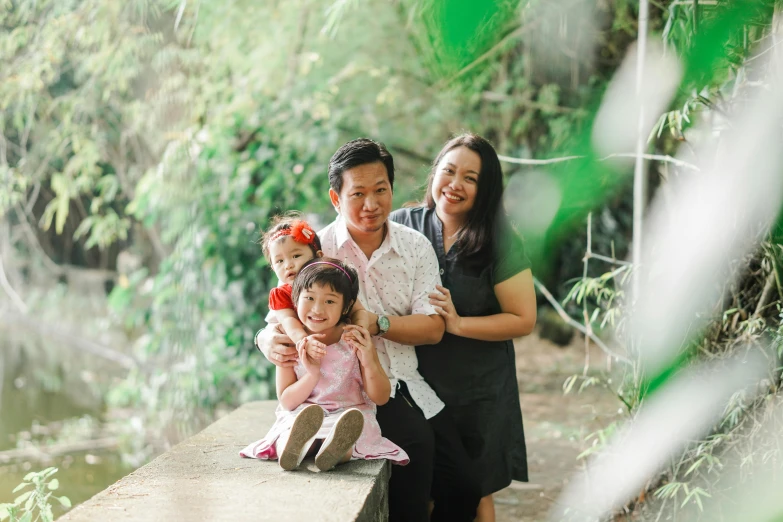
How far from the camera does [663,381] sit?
261 centimetres

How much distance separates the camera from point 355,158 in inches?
87.0

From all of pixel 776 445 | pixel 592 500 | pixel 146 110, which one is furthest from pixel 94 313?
pixel 776 445

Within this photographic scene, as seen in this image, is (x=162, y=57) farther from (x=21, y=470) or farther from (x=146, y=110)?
(x=21, y=470)

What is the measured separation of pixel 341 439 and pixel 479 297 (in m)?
0.68

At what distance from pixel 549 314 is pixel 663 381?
198 inches

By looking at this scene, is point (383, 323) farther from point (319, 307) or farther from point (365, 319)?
point (319, 307)

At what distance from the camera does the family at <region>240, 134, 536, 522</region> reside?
208cm

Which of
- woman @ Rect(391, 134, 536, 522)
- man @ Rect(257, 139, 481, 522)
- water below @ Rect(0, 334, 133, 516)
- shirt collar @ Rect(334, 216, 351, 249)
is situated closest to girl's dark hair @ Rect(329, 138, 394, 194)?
man @ Rect(257, 139, 481, 522)

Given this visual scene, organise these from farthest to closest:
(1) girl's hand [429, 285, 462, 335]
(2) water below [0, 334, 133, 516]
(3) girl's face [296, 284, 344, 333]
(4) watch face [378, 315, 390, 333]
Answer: (2) water below [0, 334, 133, 516] → (1) girl's hand [429, 285, 462, 335] → (4) watch face [378, 315, 390, 333] → (3) girl's face [296, 284, 344, 333]

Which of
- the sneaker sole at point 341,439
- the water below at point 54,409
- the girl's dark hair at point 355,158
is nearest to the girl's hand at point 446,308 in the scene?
the girl's dark hair at point 355,158

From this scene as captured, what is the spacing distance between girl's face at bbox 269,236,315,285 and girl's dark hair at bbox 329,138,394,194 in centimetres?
21

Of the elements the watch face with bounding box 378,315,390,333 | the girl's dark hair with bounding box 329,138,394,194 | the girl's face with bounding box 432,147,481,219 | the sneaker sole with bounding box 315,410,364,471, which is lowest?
the sneaker sole with bounding box 315,410,364,471

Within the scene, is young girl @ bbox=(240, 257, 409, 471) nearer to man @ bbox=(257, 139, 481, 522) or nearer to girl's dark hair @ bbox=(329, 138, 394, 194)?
man @ bbox=(257, 139, 481, 522)

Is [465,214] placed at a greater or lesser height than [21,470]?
greater
